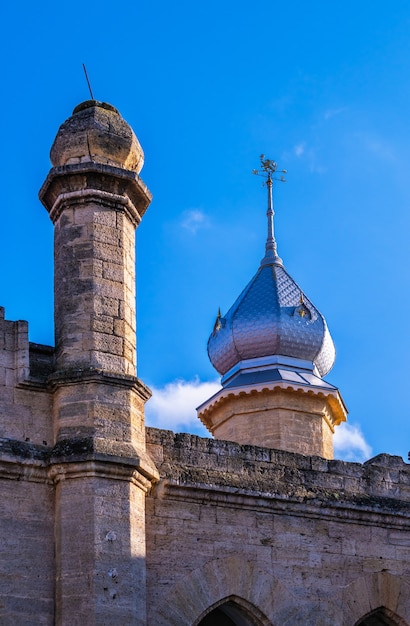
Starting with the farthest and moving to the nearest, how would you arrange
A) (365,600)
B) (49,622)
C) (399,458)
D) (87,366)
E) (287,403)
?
1. (287,403)
2. (399,458)
3. (365,600)
4. (87,366)
5. (49,622)

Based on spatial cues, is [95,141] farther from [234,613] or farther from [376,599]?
[376,599]

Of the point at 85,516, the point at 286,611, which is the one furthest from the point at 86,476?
the point at 286,611

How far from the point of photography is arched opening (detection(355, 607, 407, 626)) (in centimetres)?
1664

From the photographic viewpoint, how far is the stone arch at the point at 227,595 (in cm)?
1520

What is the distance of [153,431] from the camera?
15.9 metres

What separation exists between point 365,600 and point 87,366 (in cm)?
430

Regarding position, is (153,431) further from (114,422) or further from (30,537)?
(30,537)

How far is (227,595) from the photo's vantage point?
15.6 m

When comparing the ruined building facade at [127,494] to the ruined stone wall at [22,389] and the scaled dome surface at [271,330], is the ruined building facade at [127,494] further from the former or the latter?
the scaled dome surface at [271,330]

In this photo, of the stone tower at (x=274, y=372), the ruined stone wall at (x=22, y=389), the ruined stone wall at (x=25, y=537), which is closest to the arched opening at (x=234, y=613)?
the ruined stone wall at (x=25, y=537)

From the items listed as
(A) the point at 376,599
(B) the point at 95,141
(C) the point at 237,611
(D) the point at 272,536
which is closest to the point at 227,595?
(C) the point at 237,611

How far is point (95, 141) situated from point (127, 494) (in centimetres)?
411

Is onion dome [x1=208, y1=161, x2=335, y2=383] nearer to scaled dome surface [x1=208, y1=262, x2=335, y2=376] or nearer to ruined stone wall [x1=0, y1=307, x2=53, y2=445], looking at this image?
scaled dome surface [x1=208, y1=262, x2=335, y2=376]

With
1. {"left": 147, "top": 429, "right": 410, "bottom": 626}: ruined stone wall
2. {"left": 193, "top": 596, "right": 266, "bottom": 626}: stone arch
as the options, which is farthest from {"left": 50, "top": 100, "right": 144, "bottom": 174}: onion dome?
{"left": 193, "top": 596, "right": 266, "bottom": 626}: stone arch
